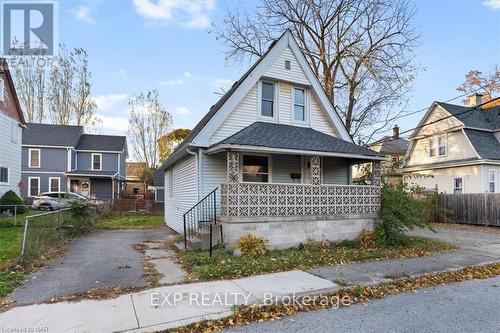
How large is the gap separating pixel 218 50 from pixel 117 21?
38.7 feet

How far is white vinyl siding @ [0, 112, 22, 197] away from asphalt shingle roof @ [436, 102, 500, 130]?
1095 inches

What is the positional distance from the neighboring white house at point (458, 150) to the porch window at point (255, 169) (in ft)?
39.5

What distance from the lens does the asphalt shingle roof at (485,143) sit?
2045 centimetres

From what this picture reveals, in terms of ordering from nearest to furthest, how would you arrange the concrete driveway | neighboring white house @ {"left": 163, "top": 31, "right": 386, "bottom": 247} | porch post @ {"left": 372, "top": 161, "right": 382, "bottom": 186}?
the concrete driveway, neighboring white house @ {"left": 163, "top": 31, "right": 386, "bottom": 247}, porch post @ {"left": 372, "top": 161, "right": 382, "bottom": 186}

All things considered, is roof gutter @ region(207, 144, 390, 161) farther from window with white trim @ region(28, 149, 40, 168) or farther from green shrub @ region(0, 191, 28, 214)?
window with white trim @ region(28, 149, 40, 168)

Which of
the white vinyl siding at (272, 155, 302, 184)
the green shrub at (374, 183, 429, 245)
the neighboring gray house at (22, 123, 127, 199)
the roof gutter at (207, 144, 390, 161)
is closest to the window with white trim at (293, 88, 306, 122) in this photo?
the white vinyl siding at (272, 155, 302, 184)

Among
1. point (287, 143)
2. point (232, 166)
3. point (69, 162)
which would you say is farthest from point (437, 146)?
point (69, 162)

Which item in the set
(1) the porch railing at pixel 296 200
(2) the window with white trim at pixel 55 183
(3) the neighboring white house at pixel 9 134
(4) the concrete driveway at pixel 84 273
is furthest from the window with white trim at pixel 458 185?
(2) the window with white trim at pixel 55 183

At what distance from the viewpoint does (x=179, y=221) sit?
14.2 meters

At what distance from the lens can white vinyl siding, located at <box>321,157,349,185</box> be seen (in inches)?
525

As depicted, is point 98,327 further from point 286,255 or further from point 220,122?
point 220,122

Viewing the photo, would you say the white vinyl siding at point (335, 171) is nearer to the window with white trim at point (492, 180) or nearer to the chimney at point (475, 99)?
the window with white trim at point (492, 180)

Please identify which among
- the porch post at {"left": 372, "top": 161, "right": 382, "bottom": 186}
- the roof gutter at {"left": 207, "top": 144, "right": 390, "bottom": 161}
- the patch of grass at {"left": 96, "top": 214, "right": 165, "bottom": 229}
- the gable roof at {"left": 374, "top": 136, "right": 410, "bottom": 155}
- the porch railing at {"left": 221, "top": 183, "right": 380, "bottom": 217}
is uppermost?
the gable roof at {"left": 374, "top": 136, "right": 410, "bottom": 155}

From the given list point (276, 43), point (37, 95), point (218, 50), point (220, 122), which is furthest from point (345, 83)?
point (37, 95)
